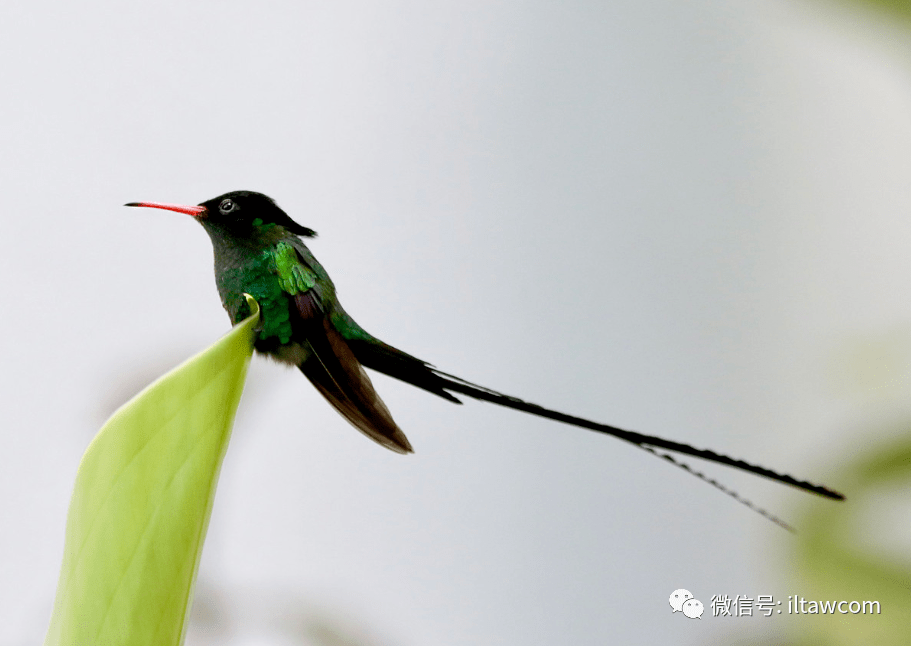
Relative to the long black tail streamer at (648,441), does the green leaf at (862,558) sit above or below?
above

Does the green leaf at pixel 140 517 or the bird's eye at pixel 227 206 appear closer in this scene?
the green leaf at pixel 140 517

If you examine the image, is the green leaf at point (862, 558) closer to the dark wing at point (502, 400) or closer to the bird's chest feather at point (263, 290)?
the dark wing at point (502, 400)

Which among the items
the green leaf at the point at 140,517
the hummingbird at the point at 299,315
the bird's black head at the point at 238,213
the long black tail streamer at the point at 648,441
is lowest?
the green leaf at the point at 140,517

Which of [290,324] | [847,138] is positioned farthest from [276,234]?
[847,138]

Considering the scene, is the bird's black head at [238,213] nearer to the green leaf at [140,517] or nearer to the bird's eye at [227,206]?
the bird's eye at [227,206]

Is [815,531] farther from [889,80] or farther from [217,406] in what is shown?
[889,80]

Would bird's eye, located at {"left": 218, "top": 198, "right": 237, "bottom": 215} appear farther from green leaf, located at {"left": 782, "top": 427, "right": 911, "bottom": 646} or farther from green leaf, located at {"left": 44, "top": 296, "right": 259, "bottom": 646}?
green leaf, located at {"left": 782, "top": 427, "right": 911, "bottom": 646}

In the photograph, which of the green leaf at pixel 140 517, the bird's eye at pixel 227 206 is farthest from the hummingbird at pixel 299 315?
the green leaf at pixel 140 517
